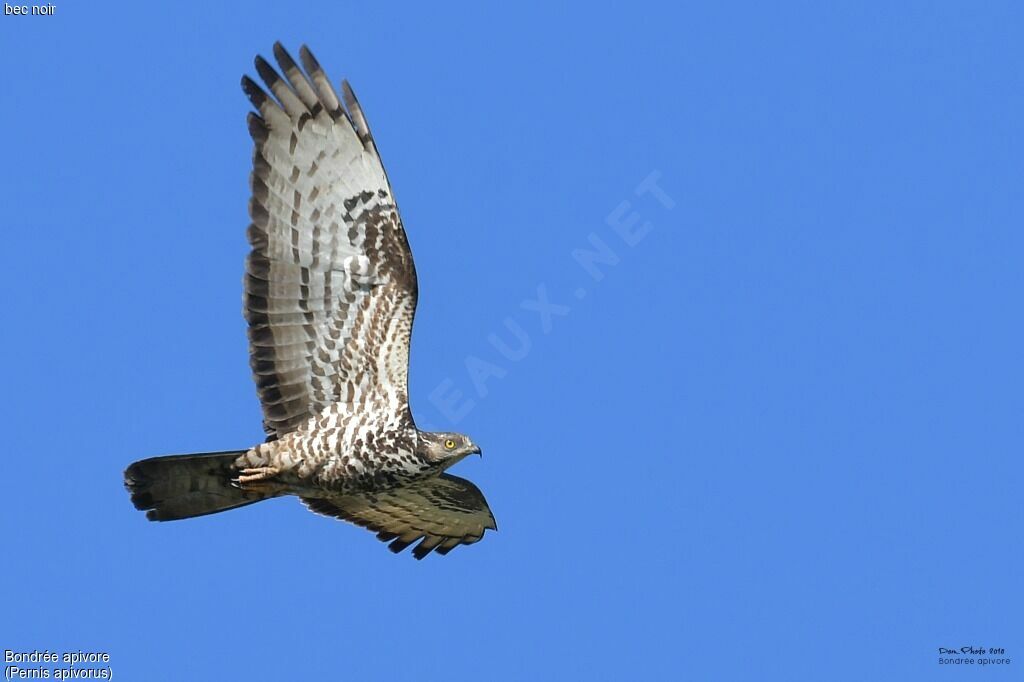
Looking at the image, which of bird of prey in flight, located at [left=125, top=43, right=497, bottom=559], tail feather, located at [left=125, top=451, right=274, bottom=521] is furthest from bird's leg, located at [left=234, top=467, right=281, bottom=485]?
tail feather, located at [left=125, top=451, right=274, bottom=521]

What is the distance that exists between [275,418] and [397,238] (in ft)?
6.03

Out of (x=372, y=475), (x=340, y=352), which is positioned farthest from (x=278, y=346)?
(x=372, y=475)

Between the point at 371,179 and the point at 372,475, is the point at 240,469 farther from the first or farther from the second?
the point at 371,179

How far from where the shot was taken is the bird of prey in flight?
40.5 feet

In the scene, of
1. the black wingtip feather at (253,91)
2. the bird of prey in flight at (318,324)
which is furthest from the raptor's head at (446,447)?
the black wingtip feather at (253,91)

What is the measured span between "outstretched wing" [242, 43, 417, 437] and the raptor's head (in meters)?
0.36

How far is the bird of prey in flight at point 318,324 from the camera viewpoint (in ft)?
40.5

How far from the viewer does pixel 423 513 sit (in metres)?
14.1

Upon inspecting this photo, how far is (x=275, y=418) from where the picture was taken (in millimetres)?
12711

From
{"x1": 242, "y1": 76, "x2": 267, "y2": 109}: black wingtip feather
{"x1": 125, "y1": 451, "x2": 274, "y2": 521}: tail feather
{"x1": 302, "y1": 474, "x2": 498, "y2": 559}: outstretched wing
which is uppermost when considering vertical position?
{"x1": 242, "y1": 76, "x2": 267, "y2": 109}: black wingtip feather

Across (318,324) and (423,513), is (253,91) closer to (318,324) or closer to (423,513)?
(318,324)

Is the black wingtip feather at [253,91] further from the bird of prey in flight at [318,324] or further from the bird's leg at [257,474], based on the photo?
the bird's leg at [257,474]

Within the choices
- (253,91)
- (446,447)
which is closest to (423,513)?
(446,447)

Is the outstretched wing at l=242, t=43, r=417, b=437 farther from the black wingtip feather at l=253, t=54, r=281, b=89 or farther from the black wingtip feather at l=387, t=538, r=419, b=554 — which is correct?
the black wingtip feather at l=387, t=538, r=419, b=554
